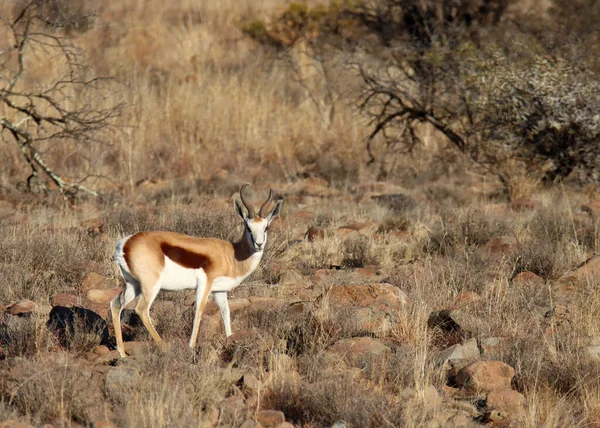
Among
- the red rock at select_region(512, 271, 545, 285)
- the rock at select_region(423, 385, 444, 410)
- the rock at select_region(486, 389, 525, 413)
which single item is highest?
the rock at select_region(423, 385, 444, 410)

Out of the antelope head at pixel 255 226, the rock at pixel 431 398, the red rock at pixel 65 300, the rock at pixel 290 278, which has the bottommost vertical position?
the rock at pixel 290 278

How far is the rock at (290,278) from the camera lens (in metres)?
7.56

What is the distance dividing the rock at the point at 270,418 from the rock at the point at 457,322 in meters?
1.92

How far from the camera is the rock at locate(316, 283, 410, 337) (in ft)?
20.2

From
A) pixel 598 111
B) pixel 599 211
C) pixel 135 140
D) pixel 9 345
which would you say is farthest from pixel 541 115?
pixel 9 345

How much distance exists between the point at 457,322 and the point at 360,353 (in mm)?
987

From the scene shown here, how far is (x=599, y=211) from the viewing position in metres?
10.9

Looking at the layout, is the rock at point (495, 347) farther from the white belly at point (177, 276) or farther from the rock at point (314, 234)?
the rock at point (314, 234)

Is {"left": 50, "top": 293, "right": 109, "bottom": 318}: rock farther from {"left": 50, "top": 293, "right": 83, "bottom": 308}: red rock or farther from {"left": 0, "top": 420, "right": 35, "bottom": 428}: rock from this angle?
{"left": 0, "top": 420, "right": 35, "bottom": 428}: rock

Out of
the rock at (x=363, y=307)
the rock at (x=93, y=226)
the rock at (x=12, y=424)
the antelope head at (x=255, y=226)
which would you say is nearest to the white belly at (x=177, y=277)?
the antelope head at (x=255, y=226)

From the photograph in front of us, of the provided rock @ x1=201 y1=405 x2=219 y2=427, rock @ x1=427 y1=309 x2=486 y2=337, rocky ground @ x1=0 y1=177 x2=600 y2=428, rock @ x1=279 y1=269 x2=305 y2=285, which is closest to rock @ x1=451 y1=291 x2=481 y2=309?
rocky ground @ x1=0 y1=177 x2=600 y2=428

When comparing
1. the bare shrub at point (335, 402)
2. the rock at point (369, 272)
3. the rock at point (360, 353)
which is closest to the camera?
the bare shrub at point (335, 402)

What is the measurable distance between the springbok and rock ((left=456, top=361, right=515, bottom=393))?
5.34 feet

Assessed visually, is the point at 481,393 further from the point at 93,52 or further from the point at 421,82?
the point at 93,52
